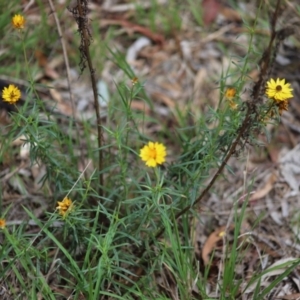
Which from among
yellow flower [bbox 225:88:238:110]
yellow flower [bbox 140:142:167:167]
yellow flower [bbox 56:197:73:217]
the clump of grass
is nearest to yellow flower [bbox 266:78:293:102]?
the clump of grass

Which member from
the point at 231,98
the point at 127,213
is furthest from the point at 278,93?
the point at 127,213

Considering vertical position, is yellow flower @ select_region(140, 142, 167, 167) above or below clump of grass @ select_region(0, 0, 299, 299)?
above

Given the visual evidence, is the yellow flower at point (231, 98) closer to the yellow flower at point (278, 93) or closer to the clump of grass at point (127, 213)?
the clump of grass at point (127, 213)

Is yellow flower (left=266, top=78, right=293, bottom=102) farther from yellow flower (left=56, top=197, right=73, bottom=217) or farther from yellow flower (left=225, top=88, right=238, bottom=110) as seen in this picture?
yellow flower (left=56, top=197, right=73, bottom=217)

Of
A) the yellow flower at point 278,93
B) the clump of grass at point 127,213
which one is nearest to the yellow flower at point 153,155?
the clump of grass at point 127,213

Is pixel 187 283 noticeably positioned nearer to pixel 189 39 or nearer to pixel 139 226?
pixel 139 226

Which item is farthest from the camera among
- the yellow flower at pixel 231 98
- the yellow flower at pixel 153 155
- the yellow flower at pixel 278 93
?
the yellow flower at pixel 231 98

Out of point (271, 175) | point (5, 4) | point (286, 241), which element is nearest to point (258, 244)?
point (286, 241)

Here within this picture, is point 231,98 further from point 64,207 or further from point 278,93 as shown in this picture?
point 64,207

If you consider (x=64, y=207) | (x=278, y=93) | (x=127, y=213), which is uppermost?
(x=278, y=93)

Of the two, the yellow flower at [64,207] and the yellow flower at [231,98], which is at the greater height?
the yellow flower at [231,98]

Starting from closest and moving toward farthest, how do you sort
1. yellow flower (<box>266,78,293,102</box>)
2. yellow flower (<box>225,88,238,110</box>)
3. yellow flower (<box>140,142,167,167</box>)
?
yellow flower (<box>266,78,293,102</box>) → yellow flower (<box>140,142,167,167</box>) → yellow flower (<box>225,88,238,110</box>)
